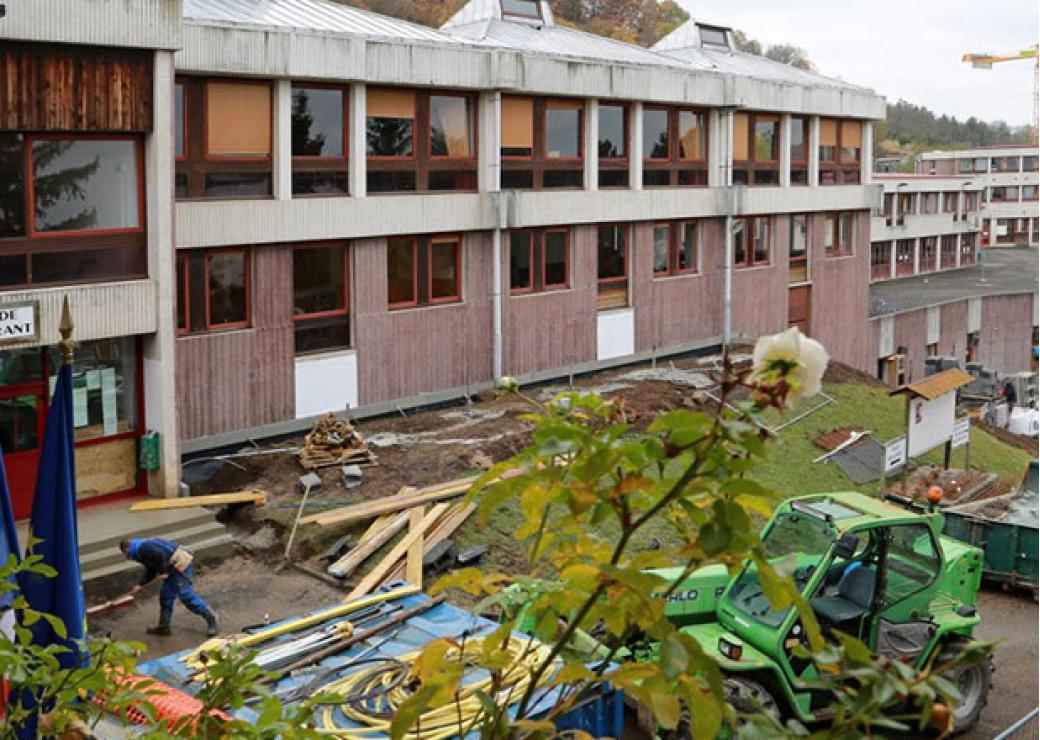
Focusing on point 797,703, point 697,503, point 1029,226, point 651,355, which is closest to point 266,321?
point 651,355

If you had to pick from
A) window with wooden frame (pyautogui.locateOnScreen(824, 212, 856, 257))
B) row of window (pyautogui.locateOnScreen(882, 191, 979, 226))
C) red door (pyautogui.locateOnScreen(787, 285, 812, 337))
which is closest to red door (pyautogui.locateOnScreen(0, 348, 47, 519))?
red door (pyautogui.locateOnScreen(787, 285, 812, 337))

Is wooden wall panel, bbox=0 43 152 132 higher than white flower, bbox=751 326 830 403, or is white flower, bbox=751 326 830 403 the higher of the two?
wooden wall panel, bbox=0 43 152 132

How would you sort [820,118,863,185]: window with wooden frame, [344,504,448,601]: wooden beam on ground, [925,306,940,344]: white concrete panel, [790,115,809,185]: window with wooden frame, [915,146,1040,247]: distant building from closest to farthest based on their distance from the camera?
[344,504,448,601]: wooden beam on ground → [790,115,809,185]: window with wooden frame → [820,118,863,185]: window with wooden frame → [925,306,940,344]: white concrete panel → [915,146,1040,247]: distant building

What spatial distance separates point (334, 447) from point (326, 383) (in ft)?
9.10

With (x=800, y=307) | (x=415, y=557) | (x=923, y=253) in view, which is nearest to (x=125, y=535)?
(x=415, y=557)

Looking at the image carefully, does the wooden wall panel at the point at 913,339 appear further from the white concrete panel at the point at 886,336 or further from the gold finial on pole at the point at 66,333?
the gold finial on pole at the point at 66,333

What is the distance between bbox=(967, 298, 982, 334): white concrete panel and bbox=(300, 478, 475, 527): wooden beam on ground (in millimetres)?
34771

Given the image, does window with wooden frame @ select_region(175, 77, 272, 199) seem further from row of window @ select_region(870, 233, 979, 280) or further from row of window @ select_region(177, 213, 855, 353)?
row of window @ select_region(870, 233, 979, 280)

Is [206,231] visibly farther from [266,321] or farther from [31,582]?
[31,582]

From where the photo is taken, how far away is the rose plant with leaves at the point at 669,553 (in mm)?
2898

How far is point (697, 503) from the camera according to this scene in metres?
3.17

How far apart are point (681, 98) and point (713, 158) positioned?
7.39 ft

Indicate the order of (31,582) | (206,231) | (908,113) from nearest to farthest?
(31,582) → (206,231) → (908,113)

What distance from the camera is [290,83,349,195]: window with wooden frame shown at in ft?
76.6
